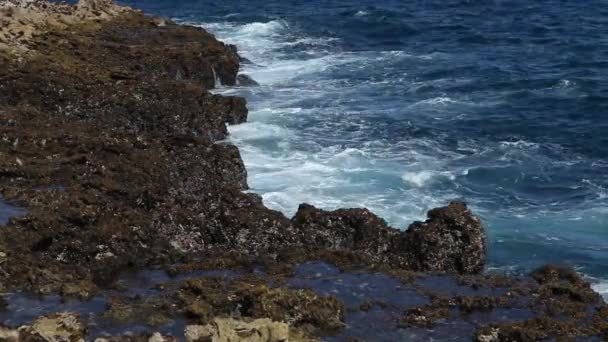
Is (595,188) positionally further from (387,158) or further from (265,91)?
(265,91)

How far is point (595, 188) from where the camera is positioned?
131 feet

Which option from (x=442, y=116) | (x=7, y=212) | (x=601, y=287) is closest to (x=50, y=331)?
(x=7, y=212)

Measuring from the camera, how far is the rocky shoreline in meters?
22.1

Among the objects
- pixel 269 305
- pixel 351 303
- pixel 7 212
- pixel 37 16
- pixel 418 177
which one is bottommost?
pixel 351 303

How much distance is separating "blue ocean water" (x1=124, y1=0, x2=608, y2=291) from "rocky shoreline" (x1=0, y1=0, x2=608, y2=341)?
573 centimetres

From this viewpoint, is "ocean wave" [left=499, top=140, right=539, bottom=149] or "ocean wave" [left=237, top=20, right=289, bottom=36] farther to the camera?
"ocean wave" [left=237, top=20, right=289, bottom=36]

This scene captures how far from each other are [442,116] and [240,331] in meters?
32.9

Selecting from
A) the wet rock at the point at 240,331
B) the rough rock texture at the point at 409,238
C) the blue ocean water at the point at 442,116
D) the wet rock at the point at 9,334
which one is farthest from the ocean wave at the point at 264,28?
the wet rock at the point at 9,334

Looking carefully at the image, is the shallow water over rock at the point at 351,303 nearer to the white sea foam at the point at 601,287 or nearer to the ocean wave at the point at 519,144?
the white sea foam at the point at 601,287

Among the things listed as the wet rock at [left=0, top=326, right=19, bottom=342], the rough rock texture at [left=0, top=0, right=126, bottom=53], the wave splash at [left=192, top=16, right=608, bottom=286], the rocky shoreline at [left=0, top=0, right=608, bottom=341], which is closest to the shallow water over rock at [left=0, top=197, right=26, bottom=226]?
the rocky shoreline at [left=0, top=0, right=608, bottom=341]

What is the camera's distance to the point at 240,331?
20266mm

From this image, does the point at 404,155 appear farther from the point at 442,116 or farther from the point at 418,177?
the point at 442,116

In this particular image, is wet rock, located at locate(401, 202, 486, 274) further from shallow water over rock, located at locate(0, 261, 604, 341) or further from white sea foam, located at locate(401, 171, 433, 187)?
white sea foam, located at locate(401, 171, 433, 187)

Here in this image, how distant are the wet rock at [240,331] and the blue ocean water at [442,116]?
45.4 feet
